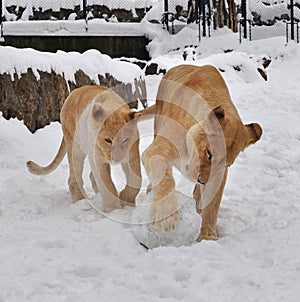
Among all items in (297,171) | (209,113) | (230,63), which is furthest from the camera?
(230,63)

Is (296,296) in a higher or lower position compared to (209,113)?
lower

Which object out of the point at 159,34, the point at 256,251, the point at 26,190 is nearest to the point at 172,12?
the point at 159,34

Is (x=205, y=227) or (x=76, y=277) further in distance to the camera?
(x=205, y=227)

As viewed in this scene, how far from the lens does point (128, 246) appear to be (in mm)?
Result: 2996

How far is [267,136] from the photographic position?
662 cm

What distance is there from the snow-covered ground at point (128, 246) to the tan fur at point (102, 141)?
5.8 inches

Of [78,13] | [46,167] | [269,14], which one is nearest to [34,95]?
[46,167]

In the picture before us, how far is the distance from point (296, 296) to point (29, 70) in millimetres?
4077

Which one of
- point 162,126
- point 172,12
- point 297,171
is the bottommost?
point 297,171

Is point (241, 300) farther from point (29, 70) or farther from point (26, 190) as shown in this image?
point (29, 70)

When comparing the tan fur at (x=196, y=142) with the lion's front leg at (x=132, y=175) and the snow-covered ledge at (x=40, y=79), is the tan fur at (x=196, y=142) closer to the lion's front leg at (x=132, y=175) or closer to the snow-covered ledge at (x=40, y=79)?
the lion's front leg at (x=132, y=175)

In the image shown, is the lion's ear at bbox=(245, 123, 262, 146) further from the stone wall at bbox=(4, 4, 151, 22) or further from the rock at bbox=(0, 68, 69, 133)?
the stone wall at bbox=(4, 4, 151, 22)

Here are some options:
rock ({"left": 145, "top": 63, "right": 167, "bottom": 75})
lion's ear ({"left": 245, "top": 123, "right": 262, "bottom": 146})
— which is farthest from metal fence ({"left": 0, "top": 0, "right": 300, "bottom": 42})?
lion's ear ({"left": 245, "top": 123, "right": 262, "bottom": 146})

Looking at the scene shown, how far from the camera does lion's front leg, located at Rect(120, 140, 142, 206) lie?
3781mm
